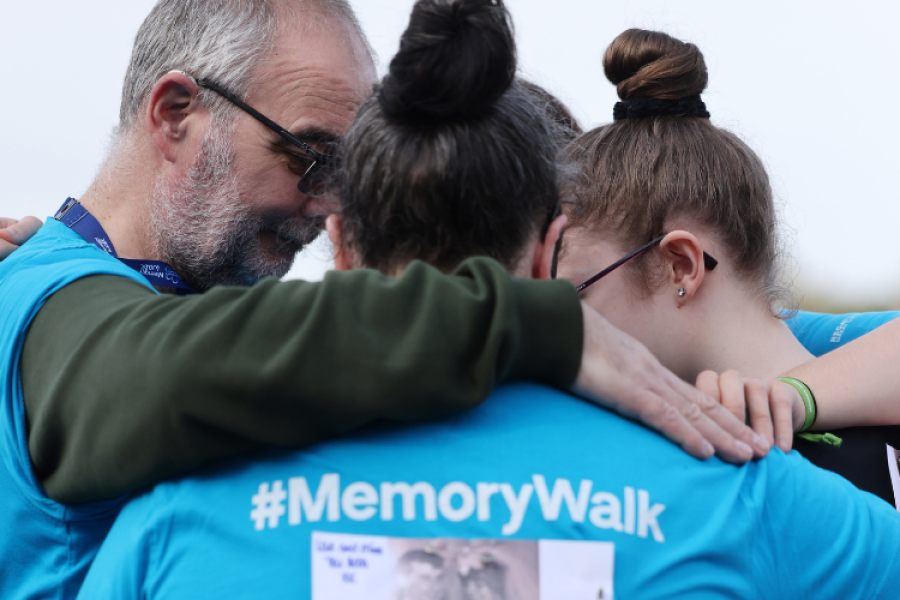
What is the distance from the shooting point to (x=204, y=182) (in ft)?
7.79

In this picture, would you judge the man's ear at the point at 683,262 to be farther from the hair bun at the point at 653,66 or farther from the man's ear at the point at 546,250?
the man's ear at the point at 546,250

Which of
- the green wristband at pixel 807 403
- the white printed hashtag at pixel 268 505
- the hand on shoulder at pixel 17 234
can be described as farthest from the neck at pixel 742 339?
the hand on shoulder at pixel 17 234

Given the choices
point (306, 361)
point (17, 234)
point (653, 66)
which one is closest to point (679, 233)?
point (653, 66)

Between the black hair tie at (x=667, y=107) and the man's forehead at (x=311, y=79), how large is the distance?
828 millimetres

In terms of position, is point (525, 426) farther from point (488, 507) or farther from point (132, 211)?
point (132, 211)

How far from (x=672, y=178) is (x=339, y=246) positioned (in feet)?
3.52

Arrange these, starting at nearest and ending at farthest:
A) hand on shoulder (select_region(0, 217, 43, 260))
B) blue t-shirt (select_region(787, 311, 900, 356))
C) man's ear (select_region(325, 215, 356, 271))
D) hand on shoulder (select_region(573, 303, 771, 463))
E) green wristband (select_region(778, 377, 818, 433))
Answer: hand on shoulder (select_region(573, 303, 771, 463)) < man's ear (select_region(325, 215, 356, 271)) < green wristband (select_region(778, 377, 818, 433)) < hand on shoulder (select_region(0, 217, 43, 260)) < blue t-shirt (select_region(787, 311, 900, 356))

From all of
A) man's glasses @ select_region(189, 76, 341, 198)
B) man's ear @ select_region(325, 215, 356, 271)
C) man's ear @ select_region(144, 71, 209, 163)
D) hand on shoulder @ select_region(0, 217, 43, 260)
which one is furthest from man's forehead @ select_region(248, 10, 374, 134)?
man's ear @ select_region(325, 215, 356, 271)

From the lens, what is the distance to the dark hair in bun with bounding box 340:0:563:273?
1246 millimetres

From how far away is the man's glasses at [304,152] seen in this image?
2338 millimetres

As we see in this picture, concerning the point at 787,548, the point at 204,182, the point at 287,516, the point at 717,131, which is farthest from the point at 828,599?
the point at 204,182

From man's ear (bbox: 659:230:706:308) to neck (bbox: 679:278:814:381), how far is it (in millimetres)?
69

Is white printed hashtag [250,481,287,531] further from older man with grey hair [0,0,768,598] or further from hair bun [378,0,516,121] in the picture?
hair bun [378,0,516,121]

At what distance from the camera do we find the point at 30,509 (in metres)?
1.49
